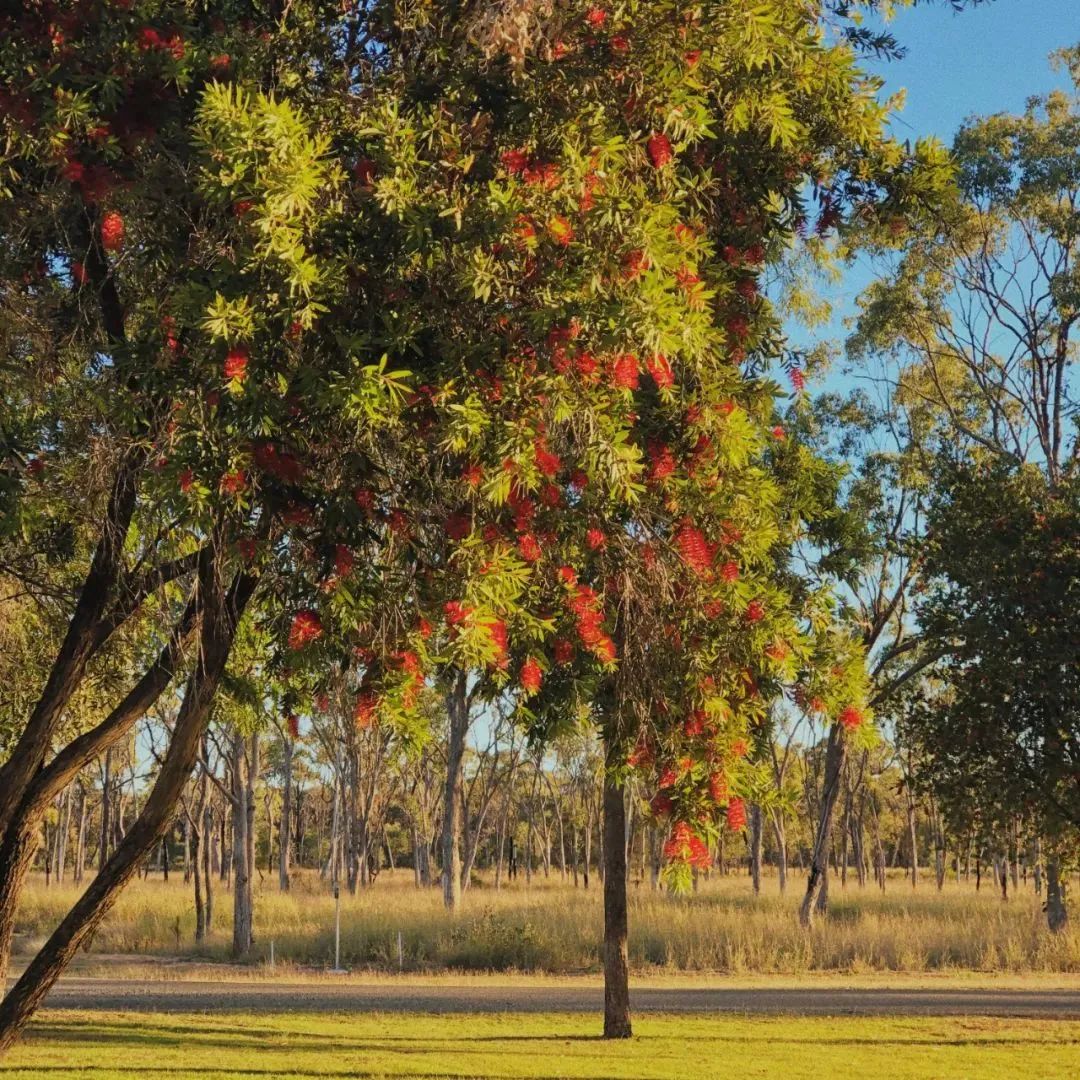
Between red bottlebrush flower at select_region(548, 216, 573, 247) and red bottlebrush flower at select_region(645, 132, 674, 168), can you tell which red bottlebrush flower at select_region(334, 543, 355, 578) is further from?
red bottlebrush flower at select_region(645, 132, 674, 168)

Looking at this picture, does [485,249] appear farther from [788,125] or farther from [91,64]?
[91,64]

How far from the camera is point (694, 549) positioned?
6.21 meters

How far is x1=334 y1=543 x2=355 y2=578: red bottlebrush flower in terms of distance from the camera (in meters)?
5.64

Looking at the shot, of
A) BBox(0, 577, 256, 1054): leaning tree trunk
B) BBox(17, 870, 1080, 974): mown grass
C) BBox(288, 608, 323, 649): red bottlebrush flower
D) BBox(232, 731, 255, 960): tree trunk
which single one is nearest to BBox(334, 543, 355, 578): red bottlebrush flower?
BBox(288, 608, 323, 649): red bottlebrush flower

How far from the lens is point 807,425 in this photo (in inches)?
1120

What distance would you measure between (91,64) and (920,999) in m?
17.0

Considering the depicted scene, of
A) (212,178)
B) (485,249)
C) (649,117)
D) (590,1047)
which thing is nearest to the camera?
(212,178)

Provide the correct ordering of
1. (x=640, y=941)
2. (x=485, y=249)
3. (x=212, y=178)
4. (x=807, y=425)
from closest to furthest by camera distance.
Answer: (x=212, y=178) → (x=485, y=249) → (x=640, y=941) → (x=807, y=425)

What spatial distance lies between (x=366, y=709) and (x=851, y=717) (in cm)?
264

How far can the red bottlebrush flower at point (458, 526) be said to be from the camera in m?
5.75

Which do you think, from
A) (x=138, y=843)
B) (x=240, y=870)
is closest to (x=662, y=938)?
(x=240, y=870)

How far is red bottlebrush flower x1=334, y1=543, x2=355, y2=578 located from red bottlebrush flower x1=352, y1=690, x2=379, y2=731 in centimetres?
55

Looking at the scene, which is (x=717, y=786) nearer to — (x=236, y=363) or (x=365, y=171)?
(x=236, y=363)

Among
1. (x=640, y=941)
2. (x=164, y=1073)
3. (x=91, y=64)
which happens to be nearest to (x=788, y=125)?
(x=91, y=64)
